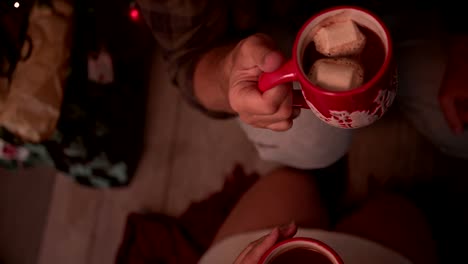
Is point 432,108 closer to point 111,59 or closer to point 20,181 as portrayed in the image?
point 111,59

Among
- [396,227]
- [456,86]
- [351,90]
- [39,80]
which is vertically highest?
[351,90]

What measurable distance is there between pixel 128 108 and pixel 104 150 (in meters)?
0.14

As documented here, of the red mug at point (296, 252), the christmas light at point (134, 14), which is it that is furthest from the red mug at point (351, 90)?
the christmas light at point (134, 14)

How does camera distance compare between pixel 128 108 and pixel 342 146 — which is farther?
pixel 128 108

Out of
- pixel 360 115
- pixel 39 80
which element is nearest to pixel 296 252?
pixel 360 115

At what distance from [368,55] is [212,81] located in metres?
0.34

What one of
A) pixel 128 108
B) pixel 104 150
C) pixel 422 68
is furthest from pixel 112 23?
pixel 422 68

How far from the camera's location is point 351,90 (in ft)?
1.67

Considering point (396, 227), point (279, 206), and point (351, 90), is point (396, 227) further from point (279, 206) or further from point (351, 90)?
point (351, 90)

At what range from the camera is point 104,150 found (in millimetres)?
1289

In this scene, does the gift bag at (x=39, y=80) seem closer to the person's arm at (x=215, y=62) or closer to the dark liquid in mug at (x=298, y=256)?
→ the person's arm at (x=215, y=62)

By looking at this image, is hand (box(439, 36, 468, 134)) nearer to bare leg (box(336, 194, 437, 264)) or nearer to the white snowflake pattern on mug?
bare leg (box(336, 194, 437, 264))

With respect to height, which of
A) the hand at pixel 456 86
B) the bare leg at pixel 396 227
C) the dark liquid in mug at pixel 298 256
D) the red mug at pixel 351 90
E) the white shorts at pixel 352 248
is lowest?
the bare leg at pixel 396 227

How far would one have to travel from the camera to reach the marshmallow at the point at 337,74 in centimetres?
53
